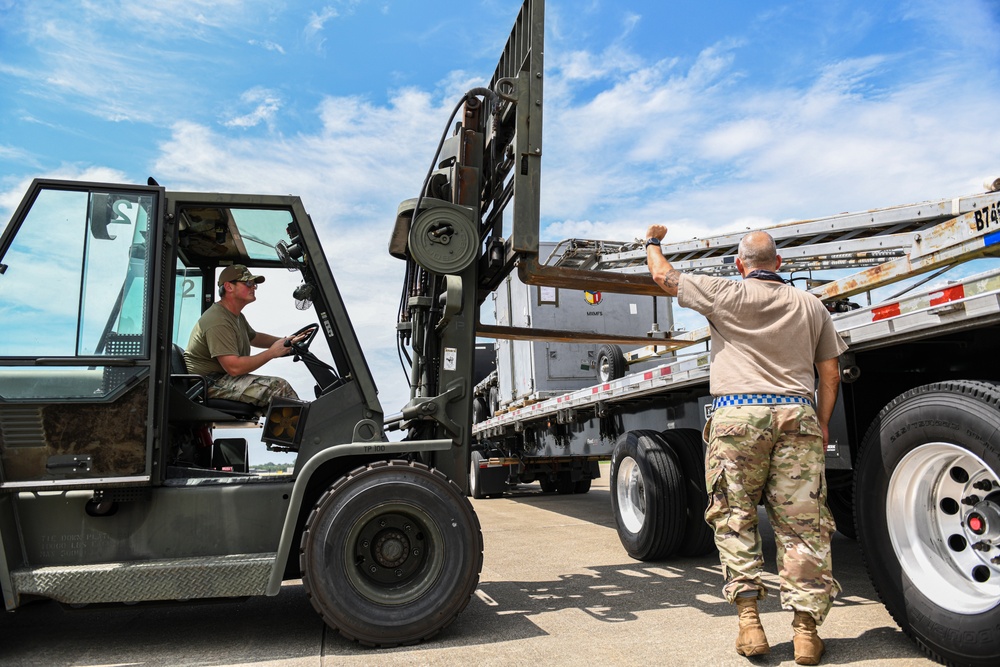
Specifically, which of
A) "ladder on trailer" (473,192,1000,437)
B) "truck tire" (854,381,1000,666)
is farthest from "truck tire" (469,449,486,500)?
"truck tire" (854,381,1000,666)


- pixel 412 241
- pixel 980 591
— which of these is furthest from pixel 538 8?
pixel 980 591

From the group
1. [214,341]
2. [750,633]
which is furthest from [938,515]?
[214,341]

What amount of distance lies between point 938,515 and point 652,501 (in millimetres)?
2535

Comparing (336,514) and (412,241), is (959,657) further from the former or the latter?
(412,241)

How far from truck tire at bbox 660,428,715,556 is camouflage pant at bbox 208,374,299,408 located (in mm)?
3037

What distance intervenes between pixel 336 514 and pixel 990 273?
310 cm

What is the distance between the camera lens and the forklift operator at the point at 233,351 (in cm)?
422

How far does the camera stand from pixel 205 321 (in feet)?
14.2

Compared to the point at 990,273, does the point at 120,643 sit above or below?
below

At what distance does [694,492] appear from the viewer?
569 cm

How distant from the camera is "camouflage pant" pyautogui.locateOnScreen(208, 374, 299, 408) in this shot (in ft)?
13.8

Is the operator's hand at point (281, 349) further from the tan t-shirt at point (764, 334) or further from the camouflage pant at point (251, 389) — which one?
the tan t-shirt at point (764, 334)

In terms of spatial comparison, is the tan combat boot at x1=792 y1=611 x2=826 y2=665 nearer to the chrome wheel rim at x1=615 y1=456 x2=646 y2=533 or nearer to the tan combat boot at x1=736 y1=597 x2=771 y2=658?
the tan combat boot at x1=736 y1=597 x2=771 y2=658

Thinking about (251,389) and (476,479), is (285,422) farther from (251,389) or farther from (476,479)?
(476,479)
